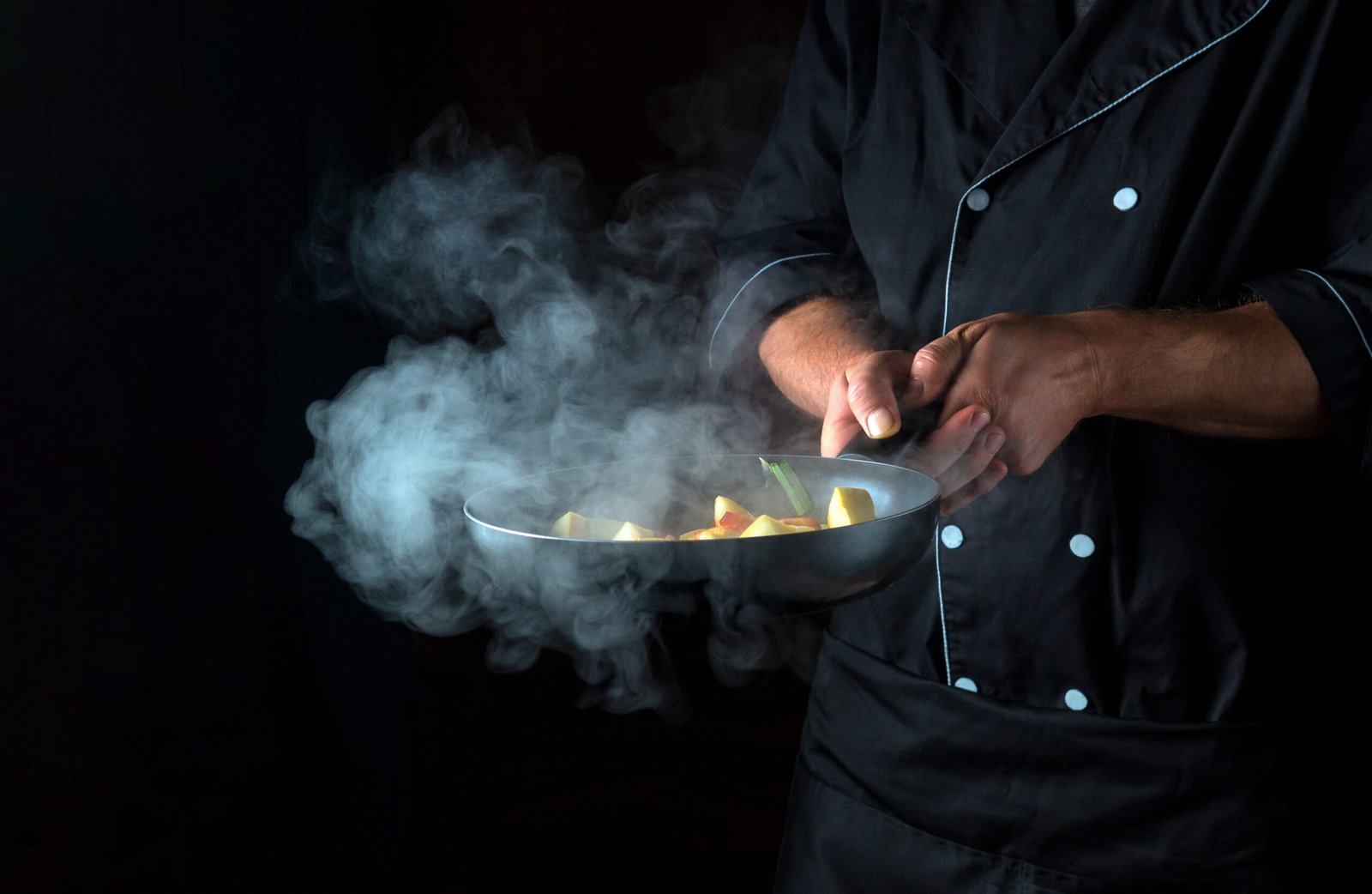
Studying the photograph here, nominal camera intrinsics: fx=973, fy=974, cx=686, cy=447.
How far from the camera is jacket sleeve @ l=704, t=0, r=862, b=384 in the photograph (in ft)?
4.46

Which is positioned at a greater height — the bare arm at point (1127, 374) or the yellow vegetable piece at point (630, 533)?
the bare arm at point (1127, 374)

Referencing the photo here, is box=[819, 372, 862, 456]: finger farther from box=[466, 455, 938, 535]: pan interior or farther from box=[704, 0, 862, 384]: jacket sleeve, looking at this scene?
box=[704, 0, 862, 384]: jacket sleeve

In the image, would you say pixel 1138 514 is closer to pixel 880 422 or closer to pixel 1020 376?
pixel 1020 376

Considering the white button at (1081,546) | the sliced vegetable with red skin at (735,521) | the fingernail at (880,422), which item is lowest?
the white button at (1081,546)

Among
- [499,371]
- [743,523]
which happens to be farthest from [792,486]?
[499,371]

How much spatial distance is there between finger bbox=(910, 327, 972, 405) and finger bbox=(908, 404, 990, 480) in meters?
0.03

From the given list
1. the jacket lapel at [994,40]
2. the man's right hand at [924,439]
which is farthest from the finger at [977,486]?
the jacket lapel at [994,40]

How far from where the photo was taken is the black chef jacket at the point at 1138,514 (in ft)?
3.27

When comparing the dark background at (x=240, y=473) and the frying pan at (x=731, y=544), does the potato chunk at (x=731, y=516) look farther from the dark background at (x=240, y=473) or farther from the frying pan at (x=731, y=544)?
the dark background at (x=240, y=473)

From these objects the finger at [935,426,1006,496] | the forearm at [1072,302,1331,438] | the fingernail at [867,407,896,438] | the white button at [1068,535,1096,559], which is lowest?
the white button at [1068,535,1096,559]

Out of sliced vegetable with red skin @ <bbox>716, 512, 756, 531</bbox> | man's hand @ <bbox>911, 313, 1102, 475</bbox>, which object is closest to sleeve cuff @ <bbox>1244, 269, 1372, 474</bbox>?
man's hand @ <bbox>911, 313, 1102, 475</bbox>

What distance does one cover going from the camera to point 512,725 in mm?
2488

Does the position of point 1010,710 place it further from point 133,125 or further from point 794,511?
point 133,125

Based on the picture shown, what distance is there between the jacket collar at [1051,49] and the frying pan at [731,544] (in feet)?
1.50
